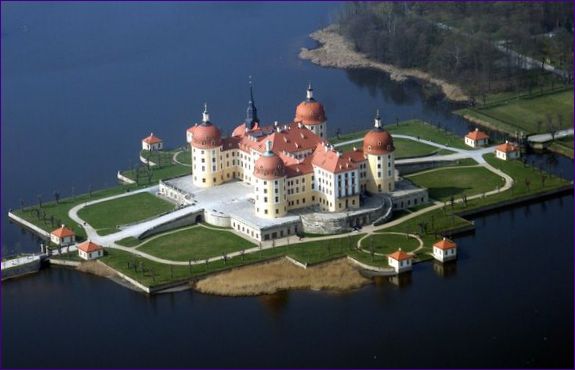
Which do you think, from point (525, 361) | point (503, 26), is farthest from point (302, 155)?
point (503, 26)

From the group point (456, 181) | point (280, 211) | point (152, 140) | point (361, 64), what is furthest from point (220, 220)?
point (361, 64)

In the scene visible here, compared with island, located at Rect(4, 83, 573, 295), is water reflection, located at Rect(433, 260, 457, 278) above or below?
below

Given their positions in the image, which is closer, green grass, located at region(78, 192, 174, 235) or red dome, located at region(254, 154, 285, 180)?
red dome, located at region(254, 154, 285, 180)

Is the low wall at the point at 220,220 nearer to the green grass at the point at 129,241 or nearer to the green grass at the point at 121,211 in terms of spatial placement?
the green grass at the point at 121,211

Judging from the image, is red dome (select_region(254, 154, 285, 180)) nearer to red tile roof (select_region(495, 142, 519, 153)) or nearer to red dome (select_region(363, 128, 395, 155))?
red dome (select_region(363, 128, 395, 155))

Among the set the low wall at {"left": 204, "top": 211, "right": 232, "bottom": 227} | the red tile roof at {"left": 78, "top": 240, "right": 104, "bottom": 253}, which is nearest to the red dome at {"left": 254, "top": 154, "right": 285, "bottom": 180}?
the low wall at {"left": 204, "top": 211, "right": 232, "bottom": 227}

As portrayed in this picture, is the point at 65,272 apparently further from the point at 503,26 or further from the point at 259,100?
the point at 503,26

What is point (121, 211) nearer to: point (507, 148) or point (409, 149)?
point (409, 149)
